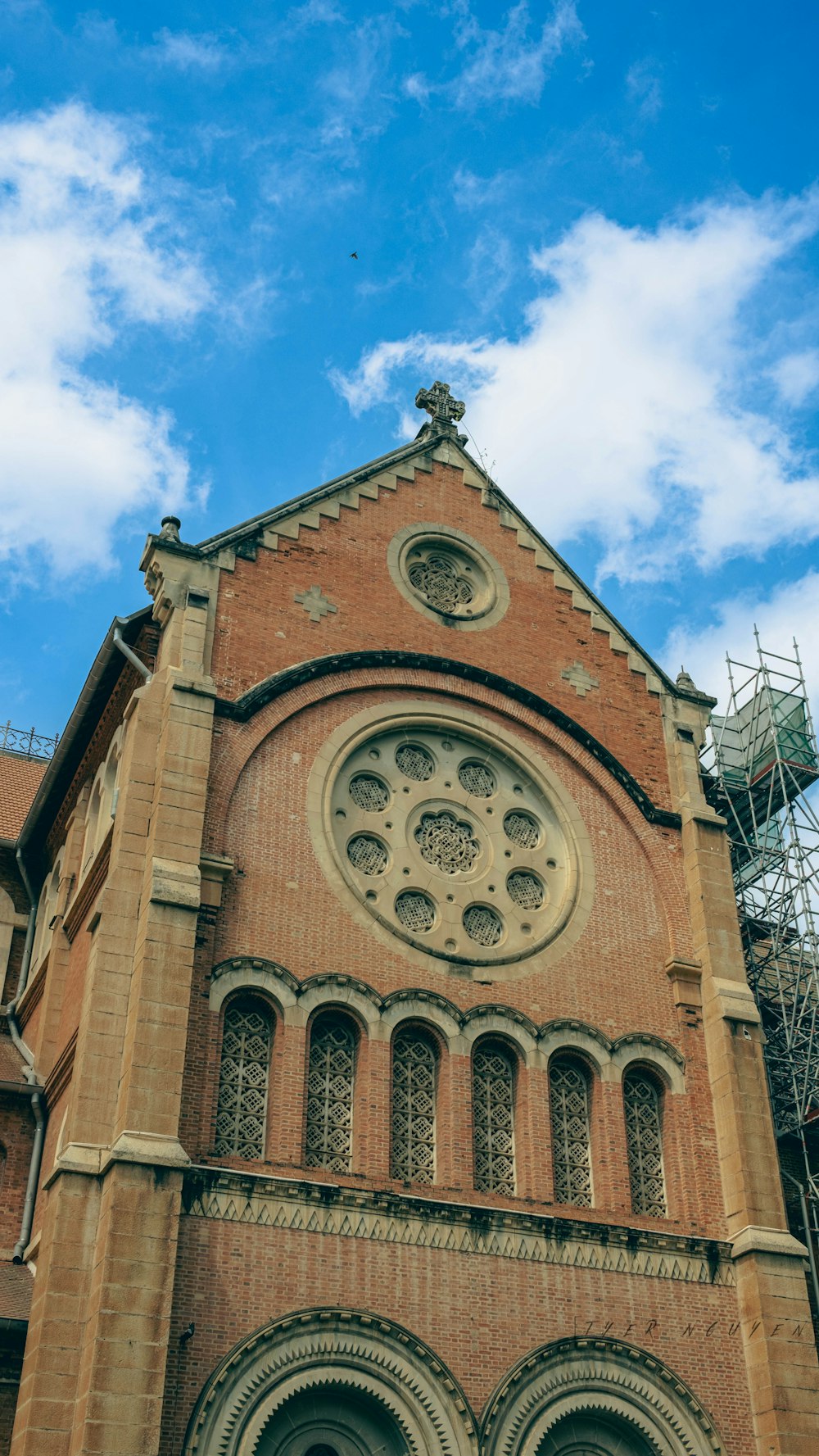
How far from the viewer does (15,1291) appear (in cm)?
2016

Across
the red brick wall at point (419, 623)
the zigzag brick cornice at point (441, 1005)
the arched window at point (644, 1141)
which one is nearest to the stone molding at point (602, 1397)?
the arched window at point (644, 1141)

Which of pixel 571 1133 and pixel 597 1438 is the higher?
pixel 571 1133

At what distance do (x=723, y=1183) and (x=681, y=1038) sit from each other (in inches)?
84.6

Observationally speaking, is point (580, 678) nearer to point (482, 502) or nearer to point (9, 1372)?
point (482, 502)

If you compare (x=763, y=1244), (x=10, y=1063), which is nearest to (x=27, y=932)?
(x=10, y=1063)

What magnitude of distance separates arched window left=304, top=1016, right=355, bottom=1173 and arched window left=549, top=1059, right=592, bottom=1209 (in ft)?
10.1

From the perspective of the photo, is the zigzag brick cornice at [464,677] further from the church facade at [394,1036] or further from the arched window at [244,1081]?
the arched window at [244,1081]

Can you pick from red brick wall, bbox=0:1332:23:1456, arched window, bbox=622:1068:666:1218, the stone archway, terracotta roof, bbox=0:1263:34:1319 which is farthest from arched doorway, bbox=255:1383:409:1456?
arched window, bbox=622:1068:666:1218

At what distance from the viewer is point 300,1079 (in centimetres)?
1947

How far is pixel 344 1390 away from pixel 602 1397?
3535 mm

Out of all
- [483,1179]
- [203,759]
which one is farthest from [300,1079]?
[203,759]

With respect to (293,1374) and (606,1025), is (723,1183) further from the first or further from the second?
(293,1374)

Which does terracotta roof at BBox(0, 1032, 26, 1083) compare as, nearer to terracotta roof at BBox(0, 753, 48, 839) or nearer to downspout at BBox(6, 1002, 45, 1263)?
downspout at BBox(6, 1002, 45, 1263)

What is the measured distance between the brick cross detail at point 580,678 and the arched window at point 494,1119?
6652mm
